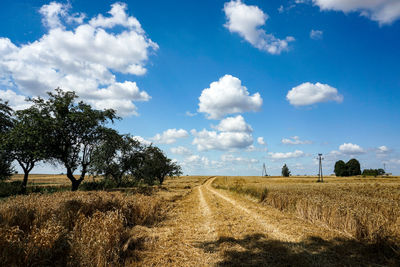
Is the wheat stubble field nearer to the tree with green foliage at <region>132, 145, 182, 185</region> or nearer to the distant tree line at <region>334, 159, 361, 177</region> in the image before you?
the tree with green foliage at <region>132, 145, 182, 185</region>

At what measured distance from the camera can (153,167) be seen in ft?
133

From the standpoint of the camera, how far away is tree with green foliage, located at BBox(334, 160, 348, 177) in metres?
123

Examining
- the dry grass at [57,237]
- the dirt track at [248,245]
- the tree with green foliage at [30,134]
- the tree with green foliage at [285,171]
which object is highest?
the tree with green foliage at [30,134]

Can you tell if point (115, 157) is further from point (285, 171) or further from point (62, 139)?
point (285, 171)

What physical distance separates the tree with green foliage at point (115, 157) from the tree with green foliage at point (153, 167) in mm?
1004

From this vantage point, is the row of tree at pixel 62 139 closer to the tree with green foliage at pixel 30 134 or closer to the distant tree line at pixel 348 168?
the tree with green foliage at pixel 30 134

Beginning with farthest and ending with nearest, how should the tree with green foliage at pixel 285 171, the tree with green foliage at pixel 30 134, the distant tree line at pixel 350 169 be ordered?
1. the tree with green foliage at pixel 285 171
2. the distant tree line at pixel 350 169
3. the tree with green foliage at pixel 30 134

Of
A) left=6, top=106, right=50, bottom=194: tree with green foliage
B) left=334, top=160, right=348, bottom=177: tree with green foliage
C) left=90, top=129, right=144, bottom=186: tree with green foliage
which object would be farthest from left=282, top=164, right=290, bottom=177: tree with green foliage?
left=6, top=106, right=50, bottom=194: tree with green foliage

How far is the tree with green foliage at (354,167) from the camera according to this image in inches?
4709

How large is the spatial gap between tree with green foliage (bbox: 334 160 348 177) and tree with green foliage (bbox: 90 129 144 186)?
13210 centimetres

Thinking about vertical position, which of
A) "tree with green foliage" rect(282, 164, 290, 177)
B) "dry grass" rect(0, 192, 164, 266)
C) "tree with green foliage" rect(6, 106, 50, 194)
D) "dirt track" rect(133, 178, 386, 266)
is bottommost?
"tree with green foliage" rect(282, 164, 290, 177)

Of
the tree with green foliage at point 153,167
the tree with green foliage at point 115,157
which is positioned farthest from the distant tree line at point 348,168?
the tree with green foliage at point 115,157

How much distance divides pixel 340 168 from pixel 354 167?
7.33 meters

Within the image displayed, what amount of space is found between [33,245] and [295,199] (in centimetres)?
1404
